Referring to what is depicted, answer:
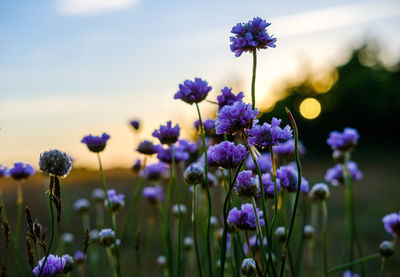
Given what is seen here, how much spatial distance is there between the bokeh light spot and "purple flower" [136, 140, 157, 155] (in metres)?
12.2

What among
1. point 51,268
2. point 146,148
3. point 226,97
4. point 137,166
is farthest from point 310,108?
point 51,268

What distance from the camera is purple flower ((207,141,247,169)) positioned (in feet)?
3.47

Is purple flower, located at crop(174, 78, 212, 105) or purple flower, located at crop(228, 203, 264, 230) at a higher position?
purple flower, located at crop(174, 78, 212, 105)

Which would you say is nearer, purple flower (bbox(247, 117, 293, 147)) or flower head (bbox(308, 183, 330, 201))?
purple flower (bbox(247, 117, 293, 147))

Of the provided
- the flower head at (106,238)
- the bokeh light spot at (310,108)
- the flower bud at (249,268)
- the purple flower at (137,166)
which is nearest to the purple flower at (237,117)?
the flower bud at (249,268)

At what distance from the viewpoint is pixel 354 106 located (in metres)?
12.7

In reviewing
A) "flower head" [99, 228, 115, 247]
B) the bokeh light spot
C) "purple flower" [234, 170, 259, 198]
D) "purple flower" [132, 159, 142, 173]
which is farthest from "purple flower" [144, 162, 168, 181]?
the bokeh light spot

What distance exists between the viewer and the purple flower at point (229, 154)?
3.47 ft

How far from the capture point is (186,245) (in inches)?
93.2

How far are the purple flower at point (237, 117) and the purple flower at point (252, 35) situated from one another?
0.21 meters

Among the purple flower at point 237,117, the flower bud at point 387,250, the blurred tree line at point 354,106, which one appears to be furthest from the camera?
the blurred tree line at point 354,106

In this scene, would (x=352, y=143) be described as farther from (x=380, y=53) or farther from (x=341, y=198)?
(x=380, y=53)

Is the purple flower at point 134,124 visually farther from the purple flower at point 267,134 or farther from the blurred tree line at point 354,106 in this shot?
the blurred tree line at point 354,106

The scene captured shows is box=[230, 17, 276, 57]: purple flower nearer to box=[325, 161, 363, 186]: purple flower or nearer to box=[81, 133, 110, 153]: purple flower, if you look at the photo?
box=[81, 133, 110, 153]: purple flower
